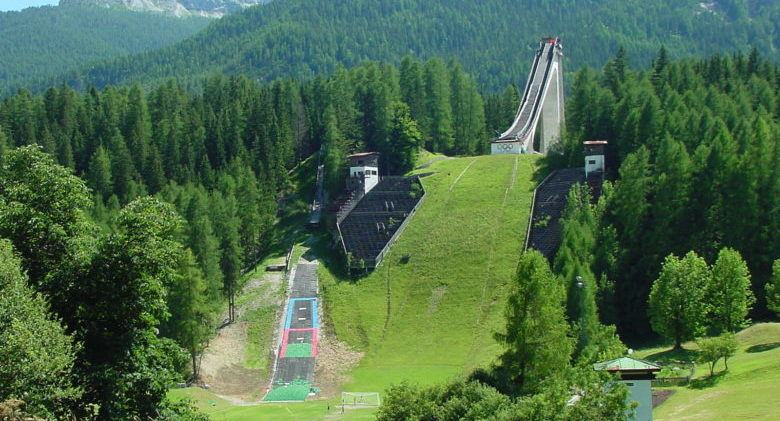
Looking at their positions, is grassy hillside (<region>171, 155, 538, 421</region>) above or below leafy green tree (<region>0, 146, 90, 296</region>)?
below

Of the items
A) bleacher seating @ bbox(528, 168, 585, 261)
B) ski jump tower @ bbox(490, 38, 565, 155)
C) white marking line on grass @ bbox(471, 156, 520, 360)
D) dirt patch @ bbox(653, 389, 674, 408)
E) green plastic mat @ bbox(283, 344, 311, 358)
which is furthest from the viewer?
ski jump tower @ bbox(490, 38, 565, 155)

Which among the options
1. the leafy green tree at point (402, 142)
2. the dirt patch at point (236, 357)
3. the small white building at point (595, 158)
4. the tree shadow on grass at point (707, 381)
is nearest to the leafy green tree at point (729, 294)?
the tree shadow on grass at point (707, 381)

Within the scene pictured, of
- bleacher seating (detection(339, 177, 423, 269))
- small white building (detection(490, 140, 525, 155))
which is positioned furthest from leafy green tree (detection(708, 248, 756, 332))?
small white building (detection(490, 140, 525, 155))

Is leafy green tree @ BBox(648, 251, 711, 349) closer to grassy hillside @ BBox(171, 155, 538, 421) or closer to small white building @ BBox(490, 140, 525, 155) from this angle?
grassy hillside @ BBox(171, 155, 538, 421)

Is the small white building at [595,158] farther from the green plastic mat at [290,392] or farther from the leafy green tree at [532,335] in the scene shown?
the leafy green tree at [532,335]

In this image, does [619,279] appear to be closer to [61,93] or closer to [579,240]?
[579,240]

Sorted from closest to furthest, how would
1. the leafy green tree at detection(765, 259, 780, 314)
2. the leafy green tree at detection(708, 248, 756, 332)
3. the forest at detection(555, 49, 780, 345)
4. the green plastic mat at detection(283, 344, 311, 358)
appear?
1. the leafy green tree at detection(765, 259, 780, 314)
2. the leafy green tree at detection(708, 248, 756, 332)
3. the forest at detection(555, 49, 780, 345)
4. the green plastic mat at detection(283, 344, 311, 358)

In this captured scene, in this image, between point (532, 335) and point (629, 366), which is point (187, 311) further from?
point (629, 366)

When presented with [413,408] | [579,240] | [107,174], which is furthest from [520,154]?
[413,408]
